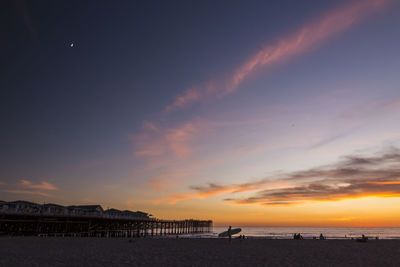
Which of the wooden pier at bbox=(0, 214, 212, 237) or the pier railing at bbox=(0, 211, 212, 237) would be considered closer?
the pier railing at bbox=(0, 211, 212, 237)

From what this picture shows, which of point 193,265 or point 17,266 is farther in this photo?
point 193,265

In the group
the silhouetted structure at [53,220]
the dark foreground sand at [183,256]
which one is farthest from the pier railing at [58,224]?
the dark foreground sand at [183,256]

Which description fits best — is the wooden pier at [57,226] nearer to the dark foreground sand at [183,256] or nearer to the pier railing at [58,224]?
the pier railing at [58,224]

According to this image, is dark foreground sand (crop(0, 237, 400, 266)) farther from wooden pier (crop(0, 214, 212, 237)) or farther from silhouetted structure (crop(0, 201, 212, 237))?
wooden pier (crop(0, 214, 212, 237))

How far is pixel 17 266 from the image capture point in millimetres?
14859

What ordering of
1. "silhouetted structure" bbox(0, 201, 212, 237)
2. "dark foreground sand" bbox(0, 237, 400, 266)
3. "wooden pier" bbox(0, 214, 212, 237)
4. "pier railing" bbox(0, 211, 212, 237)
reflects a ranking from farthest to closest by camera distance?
"wooden pier" bbox(0, 214, 212, 237) → "pier railing" bbox(0, 211, 212, 237) → "silhouetted structure" bbox(0, 201, 212, 237) → "dark foreground sand" bbox(0, 237, 400, 266)

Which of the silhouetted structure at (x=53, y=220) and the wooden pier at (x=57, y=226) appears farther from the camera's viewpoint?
the wooden pier at (x=57, y=226)

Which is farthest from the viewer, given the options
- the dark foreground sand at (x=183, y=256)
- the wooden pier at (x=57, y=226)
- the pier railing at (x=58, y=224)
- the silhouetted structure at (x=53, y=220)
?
the wooden pier at (x=57, y=226)

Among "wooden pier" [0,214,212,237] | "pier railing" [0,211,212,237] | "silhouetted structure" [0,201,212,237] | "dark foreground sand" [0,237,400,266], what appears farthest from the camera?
"wooden pier" [0,214,212,237]

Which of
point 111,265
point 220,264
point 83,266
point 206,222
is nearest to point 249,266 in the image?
point 220,264

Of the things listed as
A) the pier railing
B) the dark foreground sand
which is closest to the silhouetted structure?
the pier railing

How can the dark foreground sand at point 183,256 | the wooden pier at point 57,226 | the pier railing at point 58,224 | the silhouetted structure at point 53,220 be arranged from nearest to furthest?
the dark foreground sand at point 183,256
the silhouetted structure at point 53,220
the pier railing at point 58,224
the wooden pier at point 57,226

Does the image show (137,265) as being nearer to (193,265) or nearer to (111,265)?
(111,265)

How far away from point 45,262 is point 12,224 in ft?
184
